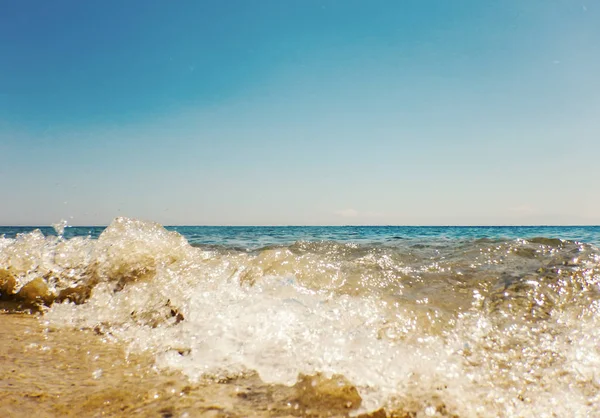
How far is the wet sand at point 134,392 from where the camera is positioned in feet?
5.22

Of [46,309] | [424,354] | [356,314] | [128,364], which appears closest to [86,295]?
[46,309]

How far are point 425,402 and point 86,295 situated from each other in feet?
12.5

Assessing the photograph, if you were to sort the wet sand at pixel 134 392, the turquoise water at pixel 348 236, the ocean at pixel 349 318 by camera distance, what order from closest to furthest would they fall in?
the wet sand at pixel 134 392
the ocean at pixel 349 318
the turquoise water at pixel 348 236

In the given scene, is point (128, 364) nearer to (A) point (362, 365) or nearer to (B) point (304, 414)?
(B) point (304, 414)

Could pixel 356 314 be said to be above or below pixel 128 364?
above

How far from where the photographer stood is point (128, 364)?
2.14 metres

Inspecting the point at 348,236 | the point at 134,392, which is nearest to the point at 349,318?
the point at 134,392

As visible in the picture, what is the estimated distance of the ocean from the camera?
6.15ft

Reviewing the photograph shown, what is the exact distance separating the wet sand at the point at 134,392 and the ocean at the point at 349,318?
0.15 feet

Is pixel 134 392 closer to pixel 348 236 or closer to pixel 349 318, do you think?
pixel 349 318

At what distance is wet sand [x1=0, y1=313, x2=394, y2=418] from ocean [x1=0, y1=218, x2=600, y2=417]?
0.05 m

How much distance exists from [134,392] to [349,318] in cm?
147

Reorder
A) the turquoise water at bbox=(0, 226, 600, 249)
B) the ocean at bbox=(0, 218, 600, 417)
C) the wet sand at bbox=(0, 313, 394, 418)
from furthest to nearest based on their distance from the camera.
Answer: the turquoise water at bbox=(0, 226, 600, 249) → the ocean at bbox=(0, 218, 600, 417) → the wet sand at bbox=(0, 313, 394, 418)

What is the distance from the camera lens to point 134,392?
175 centimetres
